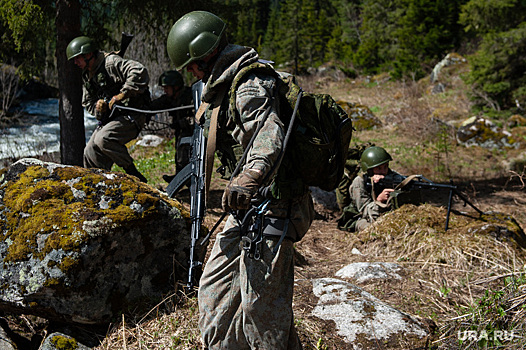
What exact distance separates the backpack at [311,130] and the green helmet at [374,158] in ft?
13.0

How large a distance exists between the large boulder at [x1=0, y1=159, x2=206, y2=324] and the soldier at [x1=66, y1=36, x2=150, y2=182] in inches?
87.3

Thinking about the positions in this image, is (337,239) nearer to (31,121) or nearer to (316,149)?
(316,149)

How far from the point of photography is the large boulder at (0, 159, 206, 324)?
10.6 feet

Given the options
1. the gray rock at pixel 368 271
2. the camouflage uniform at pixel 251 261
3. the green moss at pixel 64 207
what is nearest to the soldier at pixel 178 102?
the green moss at pixel 64 207

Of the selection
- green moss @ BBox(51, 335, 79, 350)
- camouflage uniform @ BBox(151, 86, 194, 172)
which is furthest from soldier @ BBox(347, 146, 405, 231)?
green moss @ BBox(51, 335, 79, 350)

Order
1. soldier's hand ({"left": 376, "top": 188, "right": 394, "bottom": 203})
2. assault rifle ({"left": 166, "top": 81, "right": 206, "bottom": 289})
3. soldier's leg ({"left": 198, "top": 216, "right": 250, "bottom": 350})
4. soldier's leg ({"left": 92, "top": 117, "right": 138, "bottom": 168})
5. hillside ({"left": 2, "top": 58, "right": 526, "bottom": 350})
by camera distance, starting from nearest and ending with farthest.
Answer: soldier's leg ({"left": 198, "top": 216, "right": 250, "bottom": 350})
hillside ({"left": 2, "top": 58, "right": 526, "bottom": 350})
assault rifle ({"left": 166, "top": 81, "right": 206, "bottom": 289})
soldier's leg ({"left": 92, "top": 117, "right": 138, "bottom": 168})
soldier's hand ({"left": 376, "top": 188, "right": 394, "bottom": 203})

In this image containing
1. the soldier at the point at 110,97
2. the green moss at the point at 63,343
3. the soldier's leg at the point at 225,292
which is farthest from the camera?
the soldier at the point at 110,97

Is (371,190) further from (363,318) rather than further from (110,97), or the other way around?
(110,97)

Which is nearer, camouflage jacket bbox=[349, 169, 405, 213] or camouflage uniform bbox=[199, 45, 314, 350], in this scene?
camouflage uniform bbox=[199, 45, 314, 350]

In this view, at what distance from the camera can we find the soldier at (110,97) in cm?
591

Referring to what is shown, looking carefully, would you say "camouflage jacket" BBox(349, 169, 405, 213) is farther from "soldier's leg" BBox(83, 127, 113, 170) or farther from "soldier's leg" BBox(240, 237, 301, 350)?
"soldier's leg" BBox(240, 237, 301, 350)

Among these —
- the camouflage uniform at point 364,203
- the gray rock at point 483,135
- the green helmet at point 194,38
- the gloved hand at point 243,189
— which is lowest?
the gray rock at point 483,135

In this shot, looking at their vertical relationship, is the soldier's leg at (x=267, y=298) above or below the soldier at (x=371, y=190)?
above

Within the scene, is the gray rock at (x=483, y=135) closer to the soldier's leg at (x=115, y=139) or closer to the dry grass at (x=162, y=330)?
the soldier's leg at (x=115, y=139)
